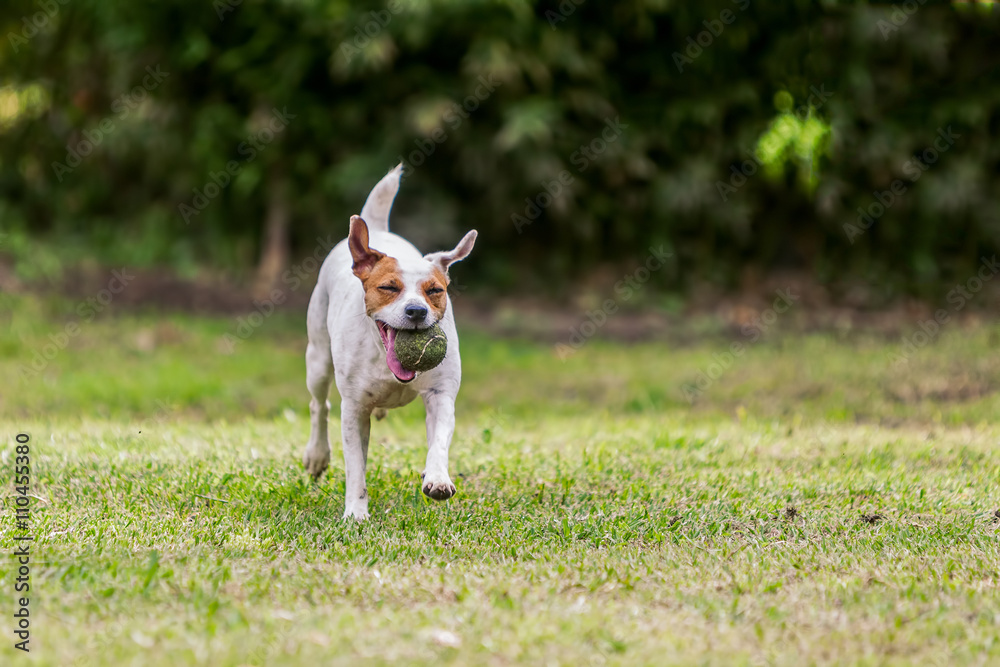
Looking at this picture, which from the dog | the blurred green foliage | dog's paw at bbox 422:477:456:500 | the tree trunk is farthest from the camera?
the tree trunk

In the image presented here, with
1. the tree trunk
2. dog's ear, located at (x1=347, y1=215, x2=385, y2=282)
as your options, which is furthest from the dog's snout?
the tree trunk

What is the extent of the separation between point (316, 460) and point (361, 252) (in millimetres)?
1546

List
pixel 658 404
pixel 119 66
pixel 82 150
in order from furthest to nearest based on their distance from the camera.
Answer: pixel 82 150 < pixel 119 66 < pixel 658 404

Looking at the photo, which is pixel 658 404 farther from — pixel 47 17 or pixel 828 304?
pixel 47 17

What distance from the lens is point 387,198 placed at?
5934mm

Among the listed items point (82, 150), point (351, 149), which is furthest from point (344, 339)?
point (82, 150)

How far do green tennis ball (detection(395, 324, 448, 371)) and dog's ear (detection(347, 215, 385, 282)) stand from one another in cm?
40

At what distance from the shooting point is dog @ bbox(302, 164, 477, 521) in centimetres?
467

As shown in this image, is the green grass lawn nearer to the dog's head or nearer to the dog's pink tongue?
the dog's pink tongue

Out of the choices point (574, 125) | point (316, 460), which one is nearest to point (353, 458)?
point (316, 460)

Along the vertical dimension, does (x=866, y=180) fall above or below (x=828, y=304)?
above

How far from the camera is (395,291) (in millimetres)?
4699

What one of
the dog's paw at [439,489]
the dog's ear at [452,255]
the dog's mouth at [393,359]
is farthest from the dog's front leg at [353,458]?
the dog's ear at [452,255]

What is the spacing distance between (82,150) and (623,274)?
809cm
